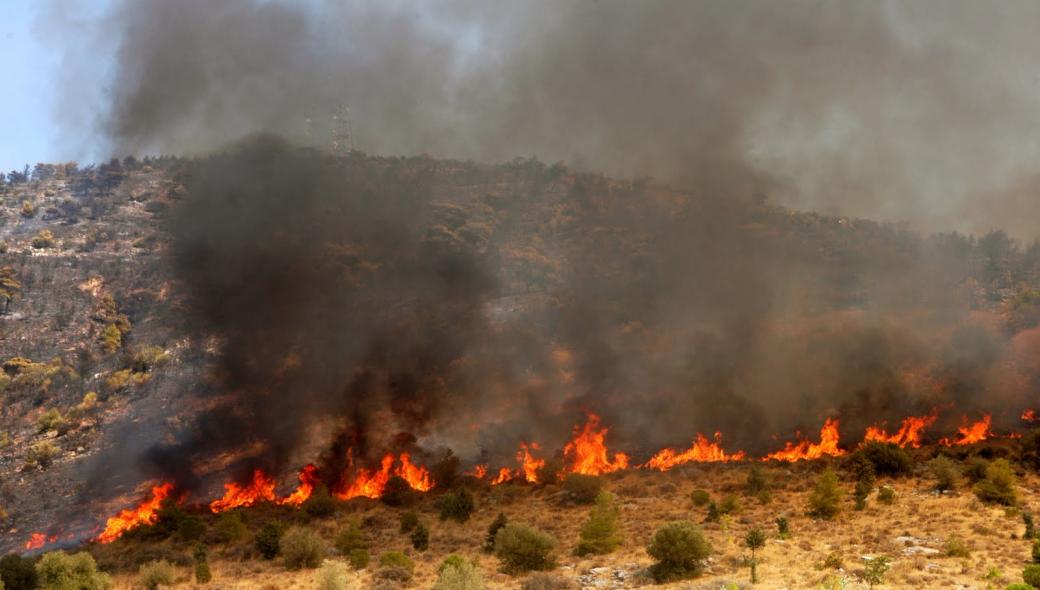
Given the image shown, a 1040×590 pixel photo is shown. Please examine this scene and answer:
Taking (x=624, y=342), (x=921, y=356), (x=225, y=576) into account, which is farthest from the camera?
(x=624, y=342)

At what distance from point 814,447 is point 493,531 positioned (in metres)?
21.7

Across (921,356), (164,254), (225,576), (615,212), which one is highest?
(615,212)

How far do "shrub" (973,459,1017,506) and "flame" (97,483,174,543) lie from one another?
3807 cm

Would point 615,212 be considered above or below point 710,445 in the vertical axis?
above

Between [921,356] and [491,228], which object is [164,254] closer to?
[491,228]

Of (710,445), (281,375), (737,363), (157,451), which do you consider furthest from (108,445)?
(737,363)

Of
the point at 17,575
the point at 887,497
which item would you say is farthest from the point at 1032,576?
the point at 17,575

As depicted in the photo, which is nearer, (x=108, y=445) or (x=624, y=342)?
(x=108, y=445)

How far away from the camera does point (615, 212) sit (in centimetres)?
6862

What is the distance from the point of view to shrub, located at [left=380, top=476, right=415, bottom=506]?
121ft

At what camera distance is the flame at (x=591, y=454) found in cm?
4131

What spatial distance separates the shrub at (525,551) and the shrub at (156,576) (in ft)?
40.8

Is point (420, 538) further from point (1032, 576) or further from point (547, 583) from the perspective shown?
point (1032, 576)

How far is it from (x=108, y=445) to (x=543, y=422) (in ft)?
80.2
